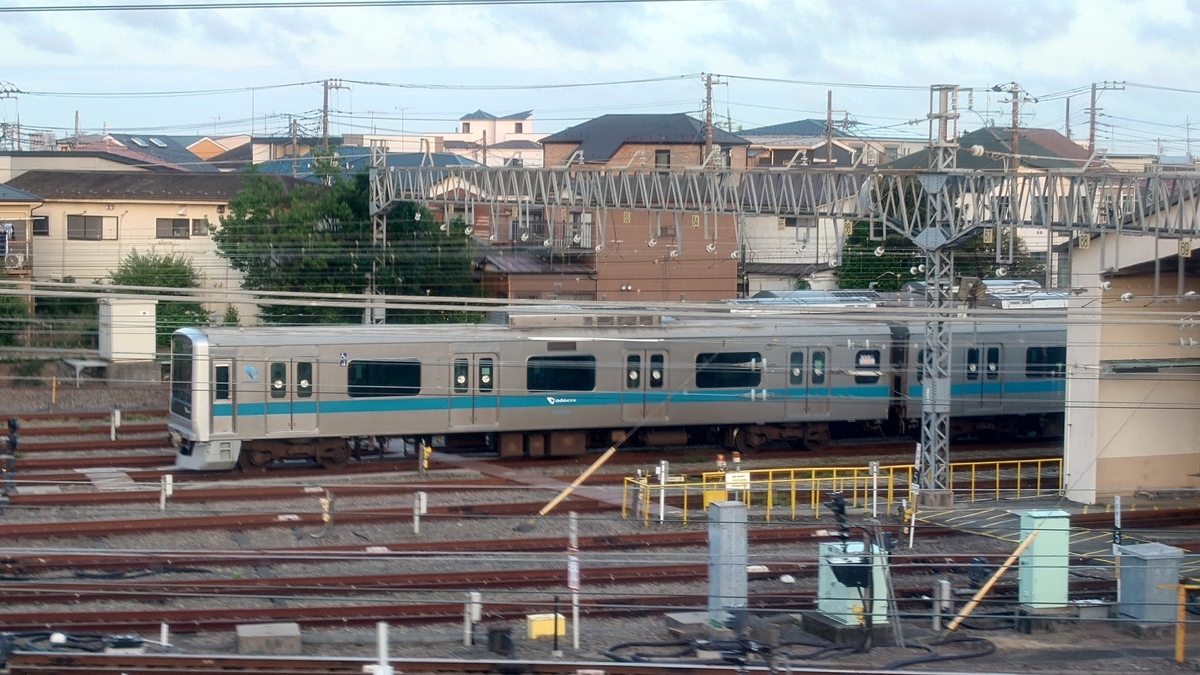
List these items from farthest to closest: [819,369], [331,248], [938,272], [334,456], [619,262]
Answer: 1. [619,262]
2. [331,248]
3. [819,369]
4. [334,456]
5. [938,272]

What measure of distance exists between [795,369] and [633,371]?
6.00 feet

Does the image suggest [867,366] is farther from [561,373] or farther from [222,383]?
[222,383]

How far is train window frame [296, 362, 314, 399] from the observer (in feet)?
38.6

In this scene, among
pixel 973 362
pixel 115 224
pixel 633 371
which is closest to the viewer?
pixel 633 371

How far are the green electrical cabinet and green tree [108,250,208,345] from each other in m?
12.5

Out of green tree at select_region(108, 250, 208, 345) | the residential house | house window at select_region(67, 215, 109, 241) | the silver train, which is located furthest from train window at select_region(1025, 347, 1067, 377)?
house window at select_region(67, 215, 109, 241)

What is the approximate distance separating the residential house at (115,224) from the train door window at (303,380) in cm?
771

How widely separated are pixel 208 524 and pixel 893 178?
22.4 feet

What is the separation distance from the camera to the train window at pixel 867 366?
13.6m

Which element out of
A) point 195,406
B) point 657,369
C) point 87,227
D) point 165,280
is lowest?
Answer: point 195,406

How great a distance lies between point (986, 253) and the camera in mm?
21516

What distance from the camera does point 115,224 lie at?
798 inches

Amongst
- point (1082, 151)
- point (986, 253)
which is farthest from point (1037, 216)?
point (1082, 151)

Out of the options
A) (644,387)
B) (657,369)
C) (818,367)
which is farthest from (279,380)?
(818,367)
